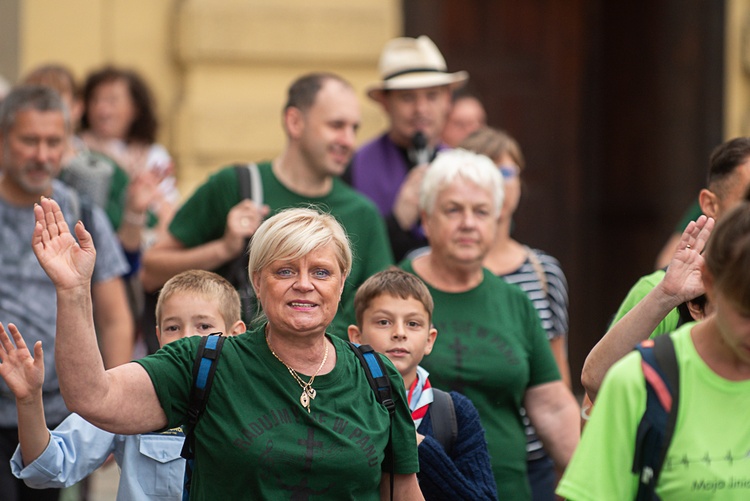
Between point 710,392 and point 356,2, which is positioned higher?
point 356,2

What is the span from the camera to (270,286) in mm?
3666

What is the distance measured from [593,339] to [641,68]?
2.06 metres

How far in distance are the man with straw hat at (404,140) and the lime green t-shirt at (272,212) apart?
61 cm

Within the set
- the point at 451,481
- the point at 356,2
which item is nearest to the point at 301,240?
the point at 451,481

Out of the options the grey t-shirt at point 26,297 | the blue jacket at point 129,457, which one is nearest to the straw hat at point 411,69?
the grey t-shirt at point 26,297

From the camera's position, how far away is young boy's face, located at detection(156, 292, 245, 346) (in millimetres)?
4270

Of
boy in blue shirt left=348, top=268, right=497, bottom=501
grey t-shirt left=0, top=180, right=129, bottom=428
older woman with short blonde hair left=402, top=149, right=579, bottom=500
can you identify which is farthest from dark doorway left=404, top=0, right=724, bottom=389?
boy in blue shirt left=348, top=268, right=497, bottom=501

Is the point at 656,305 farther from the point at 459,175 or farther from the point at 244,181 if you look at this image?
the point at 244,181

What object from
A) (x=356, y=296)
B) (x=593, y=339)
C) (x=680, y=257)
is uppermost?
(x=680, y=257)

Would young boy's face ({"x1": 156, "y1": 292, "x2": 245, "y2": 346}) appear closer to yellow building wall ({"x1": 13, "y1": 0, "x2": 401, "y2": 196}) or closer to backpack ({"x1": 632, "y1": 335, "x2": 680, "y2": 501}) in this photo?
backpack ({"x1": 632, "y1": 335, "x2": 680, "y2": 501})

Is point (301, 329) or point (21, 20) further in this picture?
point (21, 20)

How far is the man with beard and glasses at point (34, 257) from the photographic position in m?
5.26

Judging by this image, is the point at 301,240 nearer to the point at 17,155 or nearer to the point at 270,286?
the point at 270,286

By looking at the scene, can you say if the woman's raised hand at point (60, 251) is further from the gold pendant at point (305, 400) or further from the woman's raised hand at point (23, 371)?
the gold pendant at point (305, 400)
